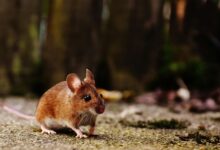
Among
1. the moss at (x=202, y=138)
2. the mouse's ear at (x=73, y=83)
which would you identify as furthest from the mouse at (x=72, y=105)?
the moss at (x=202, y=138)

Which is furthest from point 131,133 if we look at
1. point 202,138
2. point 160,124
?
point 160,124

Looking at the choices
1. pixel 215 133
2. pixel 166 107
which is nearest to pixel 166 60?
pixel 166 107

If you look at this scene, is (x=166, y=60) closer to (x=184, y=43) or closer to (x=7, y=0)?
(x=184, y=43)

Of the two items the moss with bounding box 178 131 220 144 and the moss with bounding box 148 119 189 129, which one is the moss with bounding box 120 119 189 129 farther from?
the moss with bounding box 178 131 220 144

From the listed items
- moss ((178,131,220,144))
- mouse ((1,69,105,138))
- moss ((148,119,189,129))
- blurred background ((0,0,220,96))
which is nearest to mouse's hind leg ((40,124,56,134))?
mouse ((1,69,105,138))

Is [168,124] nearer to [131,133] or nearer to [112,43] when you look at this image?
[131,133]
